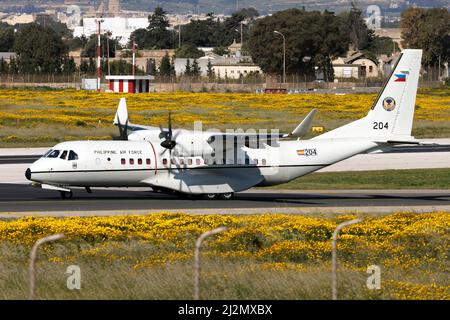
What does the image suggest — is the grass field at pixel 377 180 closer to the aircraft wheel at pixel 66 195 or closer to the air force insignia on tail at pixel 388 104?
the air force insignia on tail at pixel 388 104

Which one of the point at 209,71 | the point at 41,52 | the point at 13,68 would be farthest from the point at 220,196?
the point at 41,52

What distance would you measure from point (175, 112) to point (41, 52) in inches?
3800

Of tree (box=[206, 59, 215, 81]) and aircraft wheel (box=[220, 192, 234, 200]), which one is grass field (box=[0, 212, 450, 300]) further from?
tree (box=[206, 59, 215, 81])

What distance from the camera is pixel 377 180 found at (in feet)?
180

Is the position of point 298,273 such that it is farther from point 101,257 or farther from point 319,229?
point 319,229

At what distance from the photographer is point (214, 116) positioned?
9469cm

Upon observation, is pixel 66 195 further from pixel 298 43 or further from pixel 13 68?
pixel 298 43

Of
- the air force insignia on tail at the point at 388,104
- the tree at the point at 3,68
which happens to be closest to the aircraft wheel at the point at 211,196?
the air force insignia on tail at the point at 388,104

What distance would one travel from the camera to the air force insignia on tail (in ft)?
151

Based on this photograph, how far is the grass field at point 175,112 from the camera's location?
80.9 metres

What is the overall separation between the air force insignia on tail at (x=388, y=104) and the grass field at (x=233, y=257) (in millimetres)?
10928

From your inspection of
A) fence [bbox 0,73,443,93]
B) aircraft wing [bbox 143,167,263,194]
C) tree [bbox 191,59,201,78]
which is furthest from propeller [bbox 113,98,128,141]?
tree [bbox 191,59,201,78]

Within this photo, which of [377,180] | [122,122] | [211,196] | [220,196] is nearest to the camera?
[211,196]
